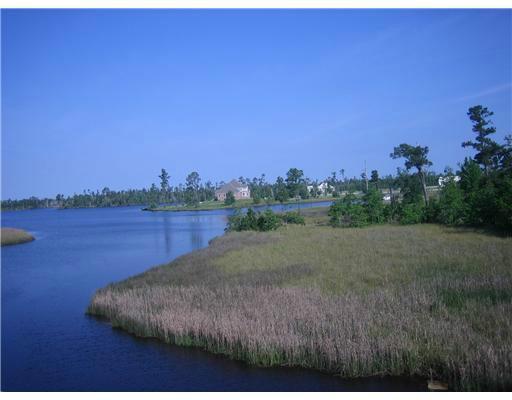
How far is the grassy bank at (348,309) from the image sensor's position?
10781mm

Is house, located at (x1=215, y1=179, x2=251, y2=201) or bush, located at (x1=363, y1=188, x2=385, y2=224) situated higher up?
house, located at (x1=215, y1=179, x2=251, y2=201)

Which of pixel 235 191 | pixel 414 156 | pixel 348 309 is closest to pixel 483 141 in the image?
pixel 414 156

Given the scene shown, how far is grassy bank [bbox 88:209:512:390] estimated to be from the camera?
10781 mm

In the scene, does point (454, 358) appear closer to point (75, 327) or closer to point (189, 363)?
point (189, 363)

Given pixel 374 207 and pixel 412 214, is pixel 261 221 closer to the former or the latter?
pixel 374 207

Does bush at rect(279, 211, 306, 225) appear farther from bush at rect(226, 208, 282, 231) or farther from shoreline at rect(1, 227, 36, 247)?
shoreline at rect(1, 227, 36, 247)

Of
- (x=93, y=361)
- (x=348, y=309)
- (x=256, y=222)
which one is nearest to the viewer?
(x=93, y=361)

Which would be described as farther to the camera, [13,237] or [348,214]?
[13,237]

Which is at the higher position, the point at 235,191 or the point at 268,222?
the point at 235,191

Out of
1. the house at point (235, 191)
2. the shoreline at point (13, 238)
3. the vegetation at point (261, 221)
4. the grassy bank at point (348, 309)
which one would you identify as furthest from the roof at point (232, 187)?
the grassy bank at point (348, 309)

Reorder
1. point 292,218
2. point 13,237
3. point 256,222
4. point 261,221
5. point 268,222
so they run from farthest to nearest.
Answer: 1. point 13,237
2. point 292,218
3. point 256,222
4. point 261,221
5. point 268,222

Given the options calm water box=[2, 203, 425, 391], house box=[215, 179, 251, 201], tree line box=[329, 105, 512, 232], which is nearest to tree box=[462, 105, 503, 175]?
tree line box=[329, 105, 512, 232]

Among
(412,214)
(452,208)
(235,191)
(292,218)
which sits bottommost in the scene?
(292,218)

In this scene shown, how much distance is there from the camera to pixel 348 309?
1363 cm
